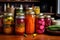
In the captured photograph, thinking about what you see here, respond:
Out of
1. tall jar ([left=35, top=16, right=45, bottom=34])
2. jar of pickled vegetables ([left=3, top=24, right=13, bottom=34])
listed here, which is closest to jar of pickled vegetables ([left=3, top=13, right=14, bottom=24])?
jar of pickled vegetables ([left=3, top=24, right=13, bottom=34])

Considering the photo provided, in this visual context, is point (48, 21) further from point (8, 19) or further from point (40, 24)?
point (8, 19)

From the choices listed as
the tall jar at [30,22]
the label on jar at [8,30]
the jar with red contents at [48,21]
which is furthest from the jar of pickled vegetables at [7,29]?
the jar with red contents at [48,21]

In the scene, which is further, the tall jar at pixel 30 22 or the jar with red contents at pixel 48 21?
the jar with red contents at pixel 48 21

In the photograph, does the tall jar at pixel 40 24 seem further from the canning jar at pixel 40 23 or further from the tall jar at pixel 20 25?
the tall jar at pixel 20 25

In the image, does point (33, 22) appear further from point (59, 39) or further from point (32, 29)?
point (59, 39)

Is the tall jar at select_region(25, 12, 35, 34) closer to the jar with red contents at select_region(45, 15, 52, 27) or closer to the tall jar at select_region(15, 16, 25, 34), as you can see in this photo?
the tall jar at select_region(15, 16, 25, 34)

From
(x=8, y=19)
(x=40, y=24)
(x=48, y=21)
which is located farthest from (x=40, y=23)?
(x=8, y=19)

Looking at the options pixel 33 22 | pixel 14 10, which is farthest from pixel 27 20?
Answer: pixel 14 10

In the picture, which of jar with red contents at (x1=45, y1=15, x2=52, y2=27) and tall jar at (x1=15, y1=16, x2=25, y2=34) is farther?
jar with red contents at (x1=45, y1=15, x2=52, y2=27)

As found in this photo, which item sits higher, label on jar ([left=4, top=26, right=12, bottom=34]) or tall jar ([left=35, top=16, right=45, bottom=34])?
tall jar ([left=35, top=16, right=45, bottom=34])

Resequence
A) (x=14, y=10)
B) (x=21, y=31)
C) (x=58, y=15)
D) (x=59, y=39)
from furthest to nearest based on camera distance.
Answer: (x=58, y=15) < (x=14, y=10) < (x=21, y=31) < (x=59, y=39)

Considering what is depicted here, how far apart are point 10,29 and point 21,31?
0.09 metres

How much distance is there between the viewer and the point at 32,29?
43.5 inches

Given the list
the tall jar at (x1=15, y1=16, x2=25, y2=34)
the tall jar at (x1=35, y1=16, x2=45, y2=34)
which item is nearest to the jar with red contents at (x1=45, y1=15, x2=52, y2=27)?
the tall jar at (x1=35, y1=16, x2=45, y2=34)
